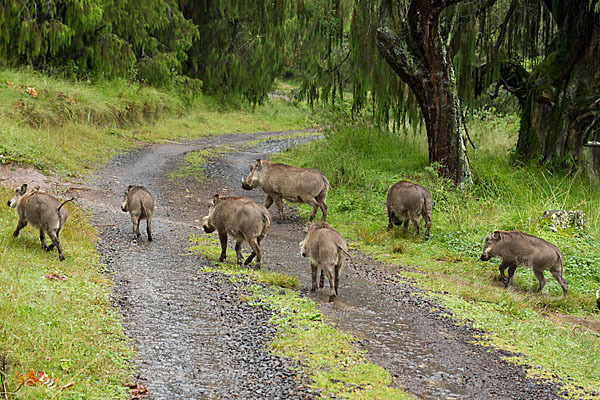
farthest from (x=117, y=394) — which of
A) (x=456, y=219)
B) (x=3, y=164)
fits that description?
(x=3, y=164)

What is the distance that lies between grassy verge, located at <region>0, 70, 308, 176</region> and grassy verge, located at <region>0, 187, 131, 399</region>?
7519 millimetres

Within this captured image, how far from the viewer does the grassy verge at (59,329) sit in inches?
180

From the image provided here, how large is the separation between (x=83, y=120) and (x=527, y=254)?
49.4 ft

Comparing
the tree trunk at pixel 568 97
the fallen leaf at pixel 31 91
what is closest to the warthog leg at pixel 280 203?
the tree trunk at pixel 568 97

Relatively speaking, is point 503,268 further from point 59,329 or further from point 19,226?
point 19,226

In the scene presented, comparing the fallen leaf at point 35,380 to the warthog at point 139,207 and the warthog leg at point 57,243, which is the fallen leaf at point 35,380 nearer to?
the warthog leg at point 57,243

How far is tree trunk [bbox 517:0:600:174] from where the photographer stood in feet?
49.3

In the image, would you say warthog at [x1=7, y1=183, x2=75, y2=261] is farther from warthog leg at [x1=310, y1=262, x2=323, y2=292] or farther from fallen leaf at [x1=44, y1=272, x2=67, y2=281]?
warthog leg at [x1=310, y1=262, x2=323, y2=292]

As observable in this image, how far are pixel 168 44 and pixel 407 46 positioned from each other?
680 inches

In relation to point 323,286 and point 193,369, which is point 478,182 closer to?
point 323,286

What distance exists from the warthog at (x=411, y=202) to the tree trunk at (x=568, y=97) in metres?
5.61

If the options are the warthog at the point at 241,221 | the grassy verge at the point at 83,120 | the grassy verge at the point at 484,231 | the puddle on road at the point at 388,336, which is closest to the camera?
the puddle on road at the point at 388,336

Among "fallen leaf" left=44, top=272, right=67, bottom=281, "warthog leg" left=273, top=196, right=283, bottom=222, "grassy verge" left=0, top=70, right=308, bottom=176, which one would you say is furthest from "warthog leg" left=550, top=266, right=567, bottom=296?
"grassy verge" left=0, top=70, right=308, bottom=176

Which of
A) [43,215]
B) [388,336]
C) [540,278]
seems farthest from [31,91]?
[388,336]
